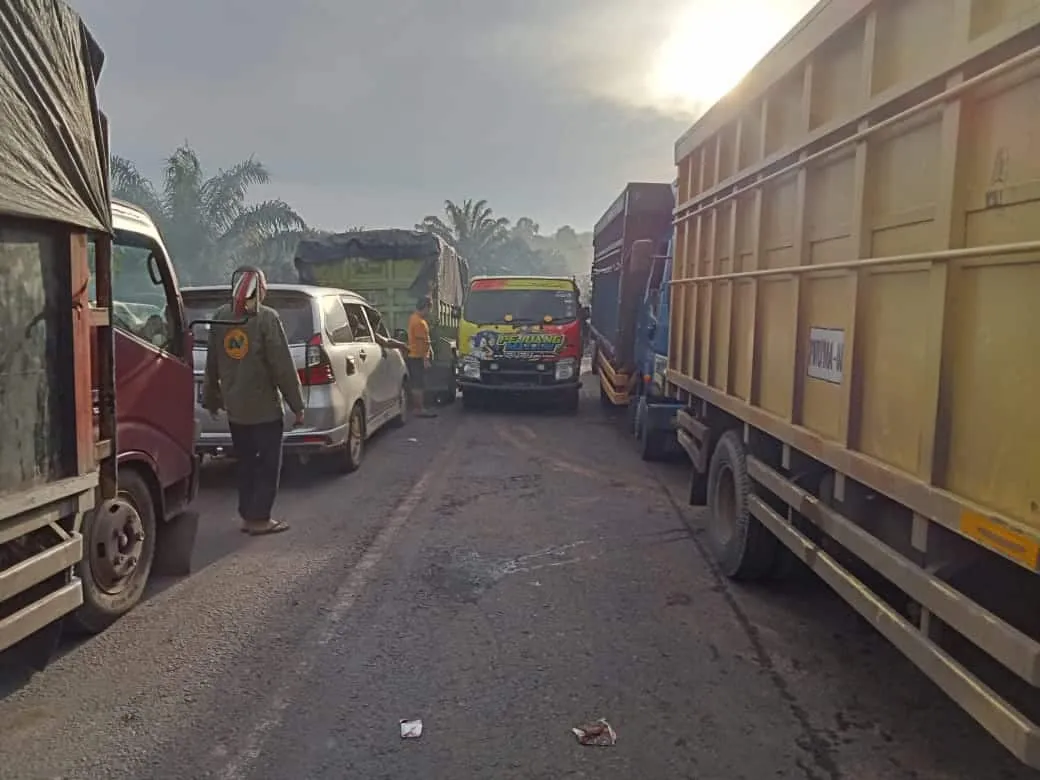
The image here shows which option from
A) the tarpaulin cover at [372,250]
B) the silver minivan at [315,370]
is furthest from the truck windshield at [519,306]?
the silver minivan at [315,370]

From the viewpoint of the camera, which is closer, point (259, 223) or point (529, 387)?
point (529, 387)

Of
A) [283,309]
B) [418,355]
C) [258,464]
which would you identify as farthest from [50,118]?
[418,355]

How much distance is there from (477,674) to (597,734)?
71 cm

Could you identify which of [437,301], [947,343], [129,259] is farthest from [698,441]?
[437,301]

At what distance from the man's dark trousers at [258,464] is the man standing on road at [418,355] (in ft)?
20.3

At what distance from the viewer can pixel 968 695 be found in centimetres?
241

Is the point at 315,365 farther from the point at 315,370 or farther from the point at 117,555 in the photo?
the point at 117,555

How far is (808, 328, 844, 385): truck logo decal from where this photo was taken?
3465mm

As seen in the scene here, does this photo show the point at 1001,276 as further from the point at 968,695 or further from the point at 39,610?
the point at 39,610

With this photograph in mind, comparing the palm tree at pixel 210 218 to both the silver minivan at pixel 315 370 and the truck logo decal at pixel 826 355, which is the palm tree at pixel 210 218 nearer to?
the silver minivan at pixel 315 370

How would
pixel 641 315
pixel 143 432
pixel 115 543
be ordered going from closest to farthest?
1. pixel 115 543
2. pixel 143 432
3. pixel 641 315

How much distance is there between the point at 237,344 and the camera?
5742mm

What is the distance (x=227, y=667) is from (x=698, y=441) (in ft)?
12.1

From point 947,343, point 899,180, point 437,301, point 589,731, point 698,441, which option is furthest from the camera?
point 437,301
